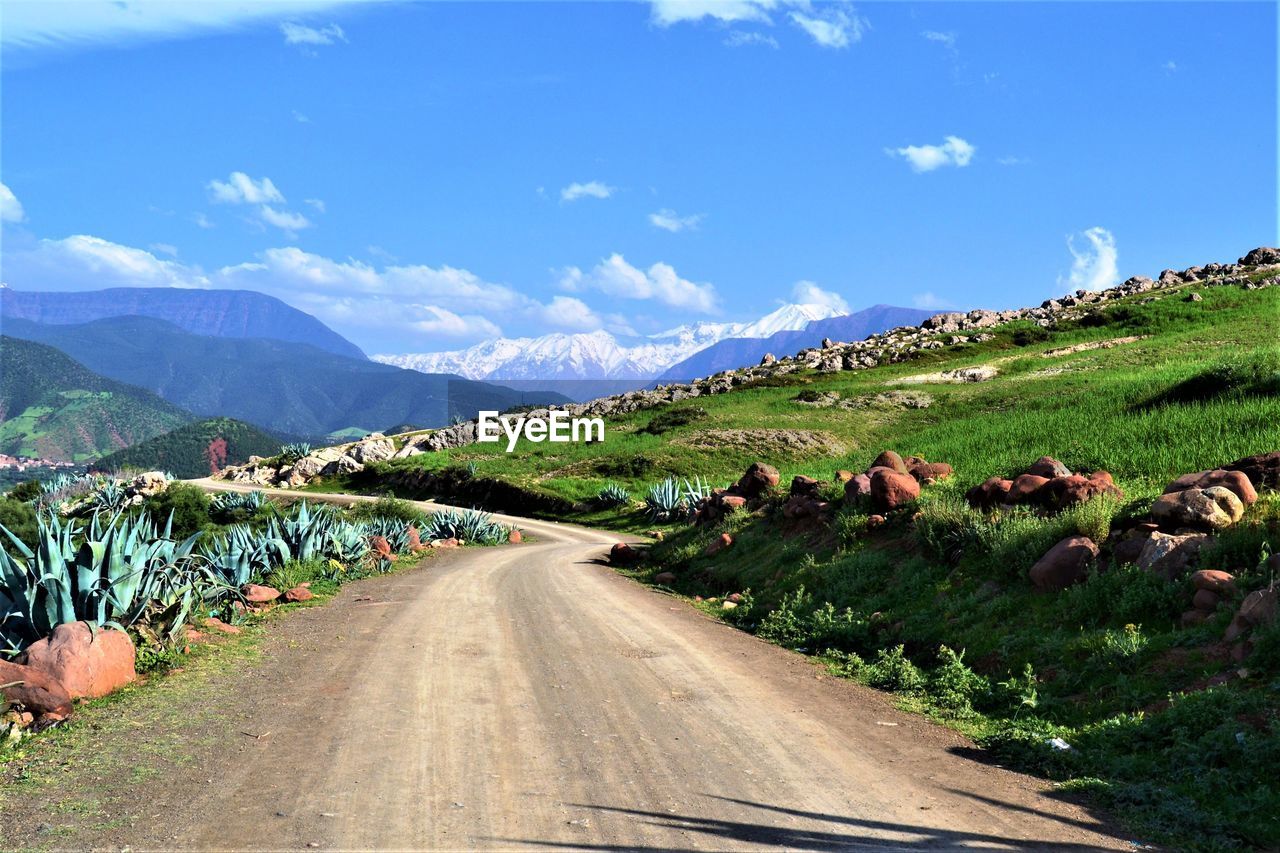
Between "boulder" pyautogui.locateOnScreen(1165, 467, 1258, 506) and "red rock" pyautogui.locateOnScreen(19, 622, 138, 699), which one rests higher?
"boulder" pyautogui.locateOnScreen(1165, 467, 1258, 506)

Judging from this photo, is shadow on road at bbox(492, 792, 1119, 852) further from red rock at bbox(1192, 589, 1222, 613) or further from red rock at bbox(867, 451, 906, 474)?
red rock at bbox(867, 451, 906, 474)

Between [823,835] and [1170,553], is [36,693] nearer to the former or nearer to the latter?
[823,835]

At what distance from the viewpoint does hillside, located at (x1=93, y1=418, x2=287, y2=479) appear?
153750 millimetres

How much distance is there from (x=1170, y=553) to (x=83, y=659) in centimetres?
1281

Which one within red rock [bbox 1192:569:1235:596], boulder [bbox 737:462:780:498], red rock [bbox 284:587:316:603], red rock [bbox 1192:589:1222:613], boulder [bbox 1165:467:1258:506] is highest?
boulder [bbox 1165:467:1258:506]

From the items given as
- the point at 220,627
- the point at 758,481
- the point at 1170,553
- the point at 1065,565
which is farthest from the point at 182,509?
the point at 1170,553

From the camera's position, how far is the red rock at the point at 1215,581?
9500 millimetres

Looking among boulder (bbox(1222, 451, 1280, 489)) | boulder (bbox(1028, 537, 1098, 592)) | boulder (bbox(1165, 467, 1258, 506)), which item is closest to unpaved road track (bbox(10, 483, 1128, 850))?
boulder (bbox(1028, 537, 1098, 592))

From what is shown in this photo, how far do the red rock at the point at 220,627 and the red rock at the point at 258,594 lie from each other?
1.85 m

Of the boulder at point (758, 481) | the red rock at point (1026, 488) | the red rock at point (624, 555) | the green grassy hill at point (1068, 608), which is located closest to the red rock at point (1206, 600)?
the green grassy hill at point (1068, 608)

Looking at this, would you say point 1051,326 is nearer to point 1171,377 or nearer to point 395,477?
point 1171,377

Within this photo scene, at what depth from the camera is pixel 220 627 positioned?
12688 millimetres

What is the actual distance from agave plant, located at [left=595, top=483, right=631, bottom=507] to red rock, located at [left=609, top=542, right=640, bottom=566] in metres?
15.9

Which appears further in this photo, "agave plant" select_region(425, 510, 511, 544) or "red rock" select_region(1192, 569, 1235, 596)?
"agave plant" select_region(425, 510, 511, 544)
